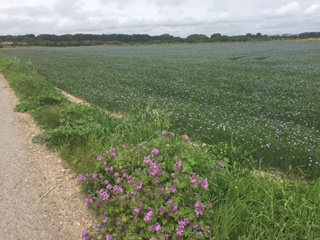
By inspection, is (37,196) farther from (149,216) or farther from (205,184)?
(205,184)

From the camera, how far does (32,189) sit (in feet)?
14.1

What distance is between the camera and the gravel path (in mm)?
3371

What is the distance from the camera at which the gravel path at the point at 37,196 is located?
3.37 metres

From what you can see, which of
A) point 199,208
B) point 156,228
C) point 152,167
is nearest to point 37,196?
point 152,167

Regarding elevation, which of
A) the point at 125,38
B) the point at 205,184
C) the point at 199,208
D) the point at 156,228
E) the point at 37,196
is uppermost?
the point at 205,184

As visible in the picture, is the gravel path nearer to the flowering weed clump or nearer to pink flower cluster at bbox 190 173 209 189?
the flowering weed clump

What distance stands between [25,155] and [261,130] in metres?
5.34

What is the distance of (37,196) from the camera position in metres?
4.11

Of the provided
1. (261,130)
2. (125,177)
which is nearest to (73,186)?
(125,177)

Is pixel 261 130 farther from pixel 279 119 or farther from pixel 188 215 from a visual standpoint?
pixel 188 215

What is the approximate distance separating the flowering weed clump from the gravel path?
1.09 ft

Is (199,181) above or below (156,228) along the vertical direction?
above

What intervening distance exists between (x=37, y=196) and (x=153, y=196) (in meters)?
1.98

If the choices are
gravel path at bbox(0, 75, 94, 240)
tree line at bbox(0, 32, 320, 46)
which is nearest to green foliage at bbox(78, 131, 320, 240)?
gravel path at bbox(0, 75, 94, 240)
